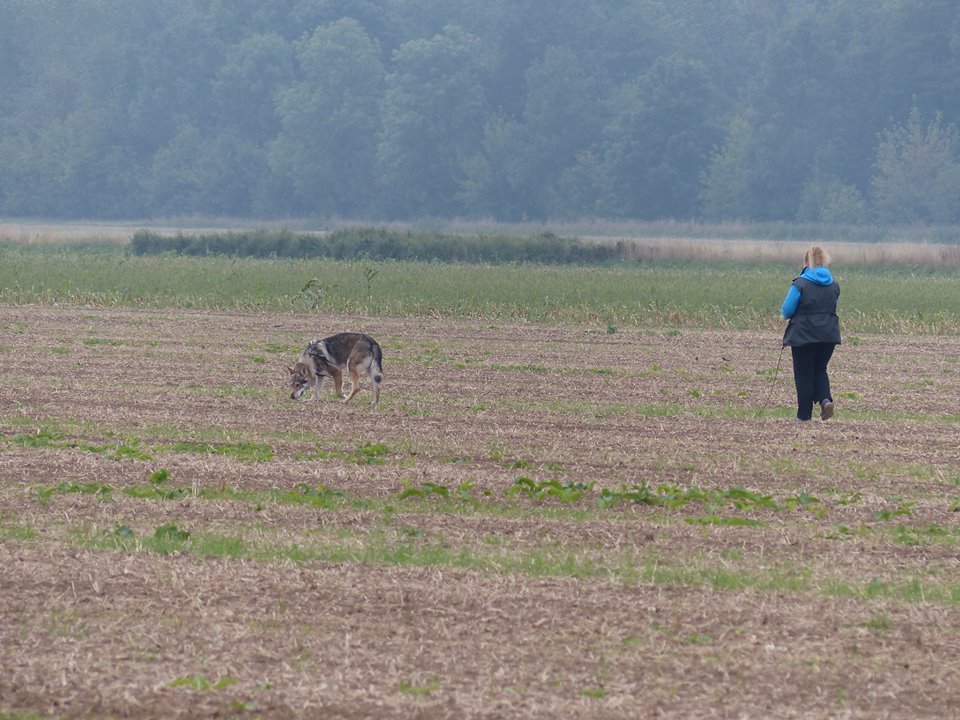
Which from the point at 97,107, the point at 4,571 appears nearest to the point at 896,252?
the point at 4,571

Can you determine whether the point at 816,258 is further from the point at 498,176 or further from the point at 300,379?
the point at 498,176

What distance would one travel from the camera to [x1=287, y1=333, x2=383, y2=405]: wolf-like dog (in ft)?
52.4

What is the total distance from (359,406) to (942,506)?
6.91 meters

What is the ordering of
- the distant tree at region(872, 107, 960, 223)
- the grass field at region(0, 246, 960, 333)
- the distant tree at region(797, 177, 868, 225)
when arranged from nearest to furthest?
the grass field at region(0, 246, 960, 333)
the distant tree at region(872, 107, 960, 223)
the distant tree at region(797, 177, 868, 225)

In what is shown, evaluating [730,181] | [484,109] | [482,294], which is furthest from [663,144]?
[482,294]

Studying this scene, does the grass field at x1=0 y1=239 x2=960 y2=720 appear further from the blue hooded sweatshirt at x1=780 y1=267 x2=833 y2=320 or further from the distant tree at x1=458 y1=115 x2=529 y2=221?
the distant tree at x1=458 y1=115 x2=529 y2=221

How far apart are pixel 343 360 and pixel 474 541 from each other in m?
6.80

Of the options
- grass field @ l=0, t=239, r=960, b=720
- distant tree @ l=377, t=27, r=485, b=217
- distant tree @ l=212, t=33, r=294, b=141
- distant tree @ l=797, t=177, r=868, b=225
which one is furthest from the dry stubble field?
distant tree @ l=212, t=33, r=294, b=141

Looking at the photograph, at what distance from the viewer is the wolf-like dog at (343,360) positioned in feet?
52.4

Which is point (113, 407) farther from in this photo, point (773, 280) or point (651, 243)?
point (651, 243)

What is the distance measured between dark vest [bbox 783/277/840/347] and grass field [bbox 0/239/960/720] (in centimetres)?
87

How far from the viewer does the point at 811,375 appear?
607 inches

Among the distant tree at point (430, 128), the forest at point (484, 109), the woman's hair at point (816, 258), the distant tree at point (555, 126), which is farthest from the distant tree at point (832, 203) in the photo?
the woman's hair at point (816, 258)

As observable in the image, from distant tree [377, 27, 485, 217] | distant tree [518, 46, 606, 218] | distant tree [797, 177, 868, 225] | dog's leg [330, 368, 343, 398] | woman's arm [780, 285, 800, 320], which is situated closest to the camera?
woman's arm [780, 285, 800, 320]
